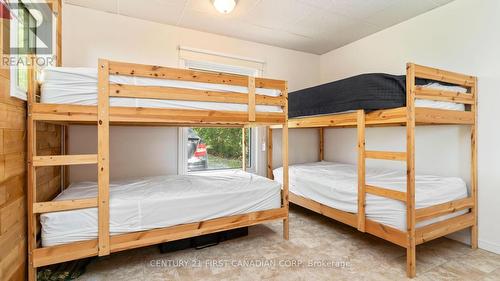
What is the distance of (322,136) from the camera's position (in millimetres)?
4109

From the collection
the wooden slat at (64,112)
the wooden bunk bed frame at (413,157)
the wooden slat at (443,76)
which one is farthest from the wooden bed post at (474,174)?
the wooden slat at (64,112)

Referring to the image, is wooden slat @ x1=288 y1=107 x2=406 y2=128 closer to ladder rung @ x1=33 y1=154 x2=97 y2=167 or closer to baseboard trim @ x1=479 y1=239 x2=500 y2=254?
baseboard trim @ x1=479 y1=239 x2=500 y2=254

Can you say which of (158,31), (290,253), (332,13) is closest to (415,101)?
(332,13)

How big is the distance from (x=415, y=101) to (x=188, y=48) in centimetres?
260

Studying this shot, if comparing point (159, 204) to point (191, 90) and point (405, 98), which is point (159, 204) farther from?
point (405, 98)

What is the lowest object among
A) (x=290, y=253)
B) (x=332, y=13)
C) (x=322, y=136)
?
(x=290, y=253)

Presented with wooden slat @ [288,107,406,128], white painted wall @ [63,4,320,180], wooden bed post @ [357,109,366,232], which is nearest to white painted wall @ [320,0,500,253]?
wooden slat @ [288,107,406,128]

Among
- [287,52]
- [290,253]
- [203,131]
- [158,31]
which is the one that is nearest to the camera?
[290,253]

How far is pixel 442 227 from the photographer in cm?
202

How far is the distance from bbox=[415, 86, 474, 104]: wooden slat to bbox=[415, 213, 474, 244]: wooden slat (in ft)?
3.44

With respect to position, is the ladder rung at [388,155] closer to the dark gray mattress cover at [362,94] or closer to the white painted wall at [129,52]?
the dark gray mattress cover at [362,94]

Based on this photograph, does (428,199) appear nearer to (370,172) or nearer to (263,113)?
(370,172)

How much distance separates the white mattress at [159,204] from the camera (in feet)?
5.36

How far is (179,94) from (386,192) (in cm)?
187
